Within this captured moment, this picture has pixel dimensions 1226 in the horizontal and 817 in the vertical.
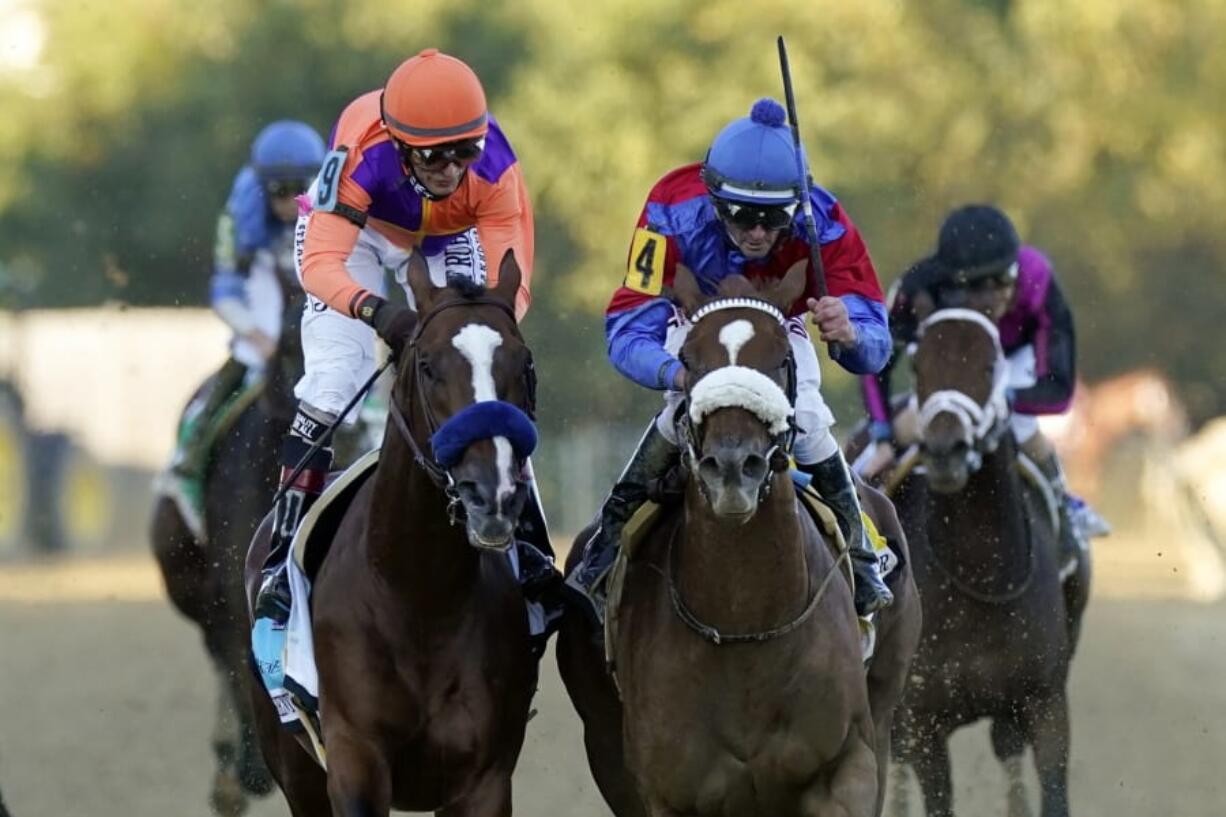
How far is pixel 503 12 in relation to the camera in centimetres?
2834

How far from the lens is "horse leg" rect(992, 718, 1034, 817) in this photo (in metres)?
9.14

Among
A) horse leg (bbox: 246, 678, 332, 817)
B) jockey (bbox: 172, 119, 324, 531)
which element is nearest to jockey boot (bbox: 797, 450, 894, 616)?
horse leg (bbox: 246, 678, 332, 817)

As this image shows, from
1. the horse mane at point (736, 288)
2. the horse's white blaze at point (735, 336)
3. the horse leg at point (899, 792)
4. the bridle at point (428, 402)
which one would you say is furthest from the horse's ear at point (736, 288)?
the horse leg at point (899, 792)

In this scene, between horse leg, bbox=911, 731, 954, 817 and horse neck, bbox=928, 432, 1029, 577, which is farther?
horse neck, bbox=928, 432, 1029, 577

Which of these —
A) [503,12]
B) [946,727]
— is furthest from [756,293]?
[503,12]

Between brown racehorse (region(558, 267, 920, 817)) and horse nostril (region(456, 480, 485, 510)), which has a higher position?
horse nostril (region(456, 480, 485, 510))

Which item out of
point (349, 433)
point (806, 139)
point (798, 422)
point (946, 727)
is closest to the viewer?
point (798, 422)

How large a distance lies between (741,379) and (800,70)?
70.8 ft

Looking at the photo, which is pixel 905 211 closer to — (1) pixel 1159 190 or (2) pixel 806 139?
(2) pixel 806 139

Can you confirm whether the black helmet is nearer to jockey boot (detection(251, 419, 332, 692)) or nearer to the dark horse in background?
the dark horse in background

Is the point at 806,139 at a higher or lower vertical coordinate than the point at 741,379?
higher

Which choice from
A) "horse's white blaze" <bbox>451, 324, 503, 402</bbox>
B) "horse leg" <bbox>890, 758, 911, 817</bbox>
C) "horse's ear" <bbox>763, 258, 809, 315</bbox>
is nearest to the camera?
"horse's white blaze" <bbox>451, 324, 503, 402</bbox>

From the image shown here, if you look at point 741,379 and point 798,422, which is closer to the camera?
point 741,379

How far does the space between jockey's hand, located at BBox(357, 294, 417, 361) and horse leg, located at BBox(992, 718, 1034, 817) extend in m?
3.50
